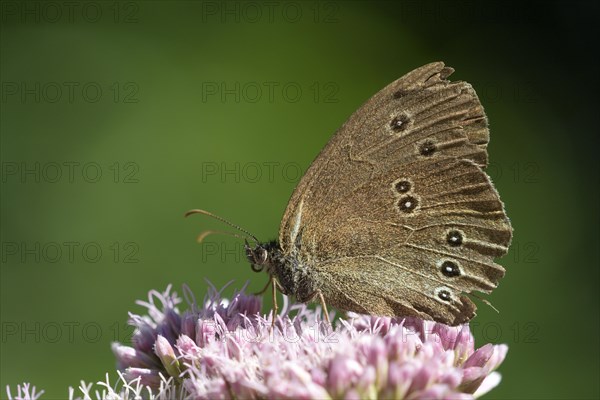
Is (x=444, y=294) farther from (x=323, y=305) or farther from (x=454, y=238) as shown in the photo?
(x=323, y=305)

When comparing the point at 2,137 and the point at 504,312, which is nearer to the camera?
the point at 504,312

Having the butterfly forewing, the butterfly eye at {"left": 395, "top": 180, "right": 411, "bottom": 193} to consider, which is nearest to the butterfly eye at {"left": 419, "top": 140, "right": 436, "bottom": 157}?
the butterfly forewing

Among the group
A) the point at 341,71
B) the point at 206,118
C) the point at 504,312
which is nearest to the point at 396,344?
the point at 504,312

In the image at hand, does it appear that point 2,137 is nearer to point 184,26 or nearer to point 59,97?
point 59,97

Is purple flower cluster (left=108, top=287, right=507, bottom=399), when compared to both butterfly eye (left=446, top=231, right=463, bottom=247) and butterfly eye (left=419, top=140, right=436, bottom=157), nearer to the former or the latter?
butterfly eye (left=446, top=231, right=463, bottom=247)

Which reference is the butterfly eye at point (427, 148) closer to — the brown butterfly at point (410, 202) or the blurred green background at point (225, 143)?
the brown butterfly at point (410, 202)
